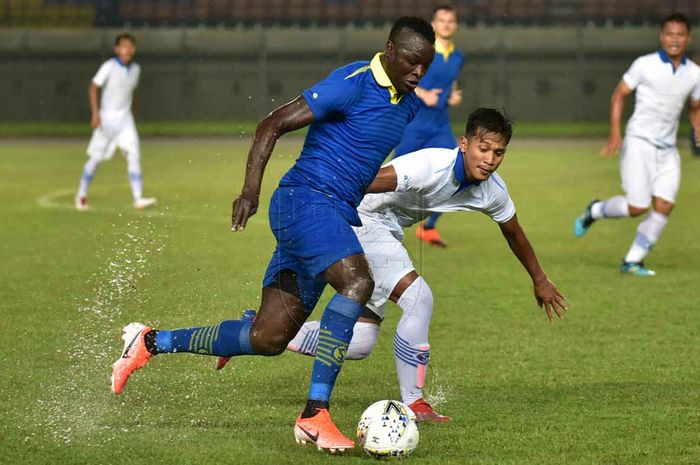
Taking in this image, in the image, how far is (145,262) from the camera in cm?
1258

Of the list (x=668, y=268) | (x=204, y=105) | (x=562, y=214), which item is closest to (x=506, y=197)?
(x=668, y=268)

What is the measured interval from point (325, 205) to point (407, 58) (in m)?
0.77

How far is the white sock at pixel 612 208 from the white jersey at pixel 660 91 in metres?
0.62

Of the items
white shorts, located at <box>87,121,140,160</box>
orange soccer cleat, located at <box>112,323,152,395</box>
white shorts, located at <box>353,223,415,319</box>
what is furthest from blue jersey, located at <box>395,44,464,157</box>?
orange soccer cleat, located at <box>112,323,152,395</box>

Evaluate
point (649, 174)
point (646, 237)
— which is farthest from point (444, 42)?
point (646, 237)

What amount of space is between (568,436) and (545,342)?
2.60 metres

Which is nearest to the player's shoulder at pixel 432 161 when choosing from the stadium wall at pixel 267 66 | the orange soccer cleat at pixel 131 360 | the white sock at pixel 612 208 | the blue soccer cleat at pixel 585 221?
the orange soccer cleat at pixel 131 360

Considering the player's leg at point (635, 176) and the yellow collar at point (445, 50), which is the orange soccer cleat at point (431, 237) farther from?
the player's leg at point (635, 176)

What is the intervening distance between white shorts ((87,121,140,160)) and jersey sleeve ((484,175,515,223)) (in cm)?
1094

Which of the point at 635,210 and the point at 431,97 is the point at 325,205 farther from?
the point at 431,97

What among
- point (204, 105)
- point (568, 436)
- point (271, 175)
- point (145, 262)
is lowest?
point (204, 105)

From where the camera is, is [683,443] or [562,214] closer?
[683,443]

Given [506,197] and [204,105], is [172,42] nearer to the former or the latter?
[204,105]

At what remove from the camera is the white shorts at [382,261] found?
6.96 m
